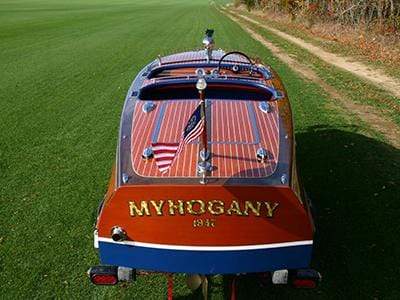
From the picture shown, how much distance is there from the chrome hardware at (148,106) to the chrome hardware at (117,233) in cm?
169

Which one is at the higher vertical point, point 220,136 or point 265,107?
point 265,107

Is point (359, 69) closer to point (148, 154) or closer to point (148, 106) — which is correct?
point (148, 106)

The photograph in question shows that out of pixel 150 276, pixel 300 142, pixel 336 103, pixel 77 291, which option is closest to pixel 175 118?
pixel 150 276

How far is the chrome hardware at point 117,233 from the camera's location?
4.29 meters

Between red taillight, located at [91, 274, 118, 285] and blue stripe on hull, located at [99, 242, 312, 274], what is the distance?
29 centimetres

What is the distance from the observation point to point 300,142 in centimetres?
987

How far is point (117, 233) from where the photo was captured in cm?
429

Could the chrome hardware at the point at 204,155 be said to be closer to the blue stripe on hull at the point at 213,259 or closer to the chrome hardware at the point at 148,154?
the chrome hardware at the point at 148,154

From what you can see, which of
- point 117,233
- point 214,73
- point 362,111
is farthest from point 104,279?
point 362,111

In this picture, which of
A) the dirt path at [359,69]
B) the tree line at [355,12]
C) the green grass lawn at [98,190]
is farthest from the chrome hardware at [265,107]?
the tree line at [355,12]

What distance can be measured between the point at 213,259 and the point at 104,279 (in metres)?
1.12

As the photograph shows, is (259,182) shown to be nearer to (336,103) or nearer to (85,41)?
(336,103)

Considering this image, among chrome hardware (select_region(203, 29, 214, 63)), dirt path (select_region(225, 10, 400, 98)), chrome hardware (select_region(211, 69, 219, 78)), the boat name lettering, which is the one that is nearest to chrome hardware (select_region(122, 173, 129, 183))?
the boat name lettering

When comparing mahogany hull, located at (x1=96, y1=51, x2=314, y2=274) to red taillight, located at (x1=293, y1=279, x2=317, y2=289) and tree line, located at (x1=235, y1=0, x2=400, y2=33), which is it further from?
tree line, located at (x1=235, y1=0, x2=400, y2=33)
